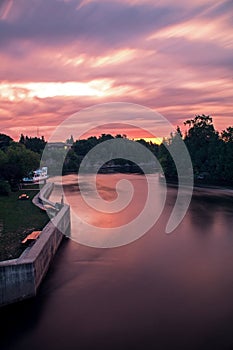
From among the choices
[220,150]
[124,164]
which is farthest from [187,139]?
[124,164]

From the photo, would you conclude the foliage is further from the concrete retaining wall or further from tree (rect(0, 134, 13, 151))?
the concrete retaining wall

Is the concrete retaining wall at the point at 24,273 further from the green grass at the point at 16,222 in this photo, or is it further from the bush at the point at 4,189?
the bush at the point at 4,189

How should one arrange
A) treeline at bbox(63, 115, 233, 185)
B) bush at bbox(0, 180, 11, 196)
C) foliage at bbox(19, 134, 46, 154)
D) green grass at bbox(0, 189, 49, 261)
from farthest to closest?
1. foliage at bbox(19, 134, 46, 154)
2. treeline at bbox(63, 115, 233, 185)
3. bush at bbox(0, 180, 11, 196)
4. green grass at bbox(0, 189, 49, 261)

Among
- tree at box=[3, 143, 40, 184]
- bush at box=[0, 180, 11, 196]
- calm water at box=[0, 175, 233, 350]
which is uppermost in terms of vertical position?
tree at box=[3, 143, 40, 184]

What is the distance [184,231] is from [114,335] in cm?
1279

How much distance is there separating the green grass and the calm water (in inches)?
76.9

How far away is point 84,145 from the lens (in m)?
112

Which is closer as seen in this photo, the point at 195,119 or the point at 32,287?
the point at 32,287

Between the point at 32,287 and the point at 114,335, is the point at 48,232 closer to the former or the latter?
the point at 32,287

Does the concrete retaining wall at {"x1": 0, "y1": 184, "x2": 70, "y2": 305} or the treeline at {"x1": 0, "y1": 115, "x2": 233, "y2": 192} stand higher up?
the treeline at {"x1": 0, "y1": 115, "x2": 233, "y2": 192}

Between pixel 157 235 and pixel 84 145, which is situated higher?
pixel 84 145

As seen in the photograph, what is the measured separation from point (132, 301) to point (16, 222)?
31.3 ft

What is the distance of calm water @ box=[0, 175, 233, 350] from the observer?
9.78m

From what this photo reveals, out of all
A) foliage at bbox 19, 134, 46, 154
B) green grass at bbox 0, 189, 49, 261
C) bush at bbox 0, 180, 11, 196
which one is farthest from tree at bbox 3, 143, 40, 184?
foliage at bbox 19, 134, 46, 154
